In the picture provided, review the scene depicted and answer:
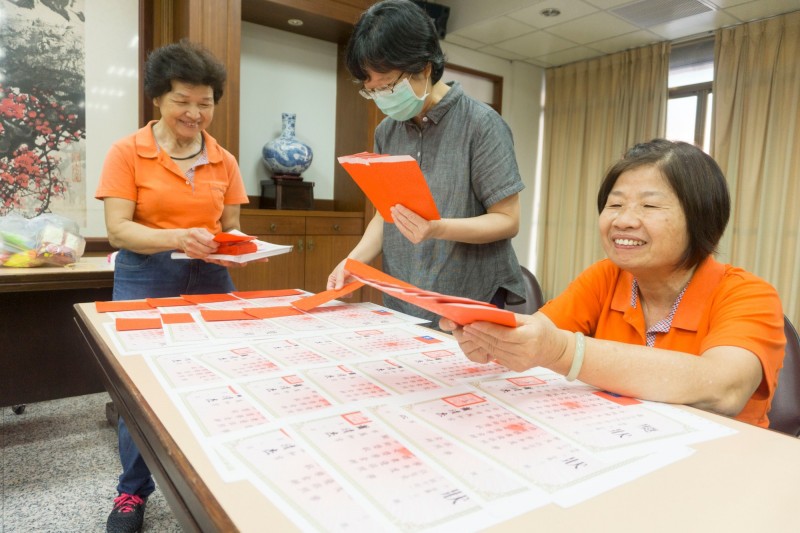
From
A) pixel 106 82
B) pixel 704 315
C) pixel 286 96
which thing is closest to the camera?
pixel 704 315

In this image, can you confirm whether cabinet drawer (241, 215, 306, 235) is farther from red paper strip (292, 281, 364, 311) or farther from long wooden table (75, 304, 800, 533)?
long wooden table (75, 304, 800, 533)

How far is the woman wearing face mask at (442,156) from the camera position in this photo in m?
1.36

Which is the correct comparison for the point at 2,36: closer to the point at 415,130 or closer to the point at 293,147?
the point at 293,147

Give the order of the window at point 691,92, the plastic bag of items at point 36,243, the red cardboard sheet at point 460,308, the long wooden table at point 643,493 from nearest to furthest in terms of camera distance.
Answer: the long wooden table at point 643,493 → the red cardboard sheet at point 460,308 → the plastic bag of items at point 36,243 → the window at point 691,92

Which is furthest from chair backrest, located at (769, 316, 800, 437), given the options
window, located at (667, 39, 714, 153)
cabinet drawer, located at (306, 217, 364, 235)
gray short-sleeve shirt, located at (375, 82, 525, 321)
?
window, located at (667, 39, 714, 153)

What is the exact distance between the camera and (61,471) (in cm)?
201

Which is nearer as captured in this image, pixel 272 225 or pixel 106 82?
pixel 106 82

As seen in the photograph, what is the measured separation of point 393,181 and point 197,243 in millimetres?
676

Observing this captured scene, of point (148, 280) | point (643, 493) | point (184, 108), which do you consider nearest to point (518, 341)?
point (643, 493)

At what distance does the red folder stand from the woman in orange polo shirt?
547 mm

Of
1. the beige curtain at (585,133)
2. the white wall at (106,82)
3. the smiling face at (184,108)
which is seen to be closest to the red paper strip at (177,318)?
the smiling face at (184,108)

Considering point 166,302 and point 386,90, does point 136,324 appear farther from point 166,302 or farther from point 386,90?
point 386,90

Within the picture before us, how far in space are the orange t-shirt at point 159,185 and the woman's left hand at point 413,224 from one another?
79cm

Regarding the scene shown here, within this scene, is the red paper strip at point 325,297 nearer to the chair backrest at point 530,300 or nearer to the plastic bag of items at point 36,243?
the chair backrest at point 530,300
